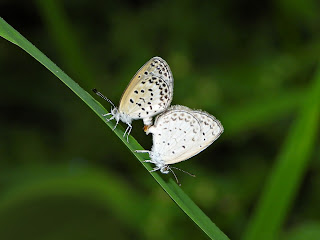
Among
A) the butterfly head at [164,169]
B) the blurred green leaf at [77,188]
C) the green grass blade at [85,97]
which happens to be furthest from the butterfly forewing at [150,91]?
the blurred green leaf at [77,188]

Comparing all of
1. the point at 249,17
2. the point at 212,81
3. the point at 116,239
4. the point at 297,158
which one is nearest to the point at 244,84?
the point at 212,81

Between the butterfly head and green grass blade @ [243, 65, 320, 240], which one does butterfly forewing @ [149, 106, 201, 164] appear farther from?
green grass blade @ [243, 65, 320, 240]

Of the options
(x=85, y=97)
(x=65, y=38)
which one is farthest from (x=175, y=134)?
(x=65, y=38)

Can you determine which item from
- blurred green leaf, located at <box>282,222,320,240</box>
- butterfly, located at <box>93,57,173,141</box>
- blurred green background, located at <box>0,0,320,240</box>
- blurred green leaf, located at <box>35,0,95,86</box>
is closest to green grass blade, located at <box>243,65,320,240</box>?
blurred green background, located at <box>0,0,320,240</box>

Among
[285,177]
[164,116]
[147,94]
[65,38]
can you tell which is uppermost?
[65,38]

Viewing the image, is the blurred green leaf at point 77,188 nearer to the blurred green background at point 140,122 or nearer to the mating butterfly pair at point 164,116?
the blurred green background at point 140,122

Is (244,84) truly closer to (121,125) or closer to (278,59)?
(278,59)

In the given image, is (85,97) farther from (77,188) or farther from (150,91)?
(77,188)
